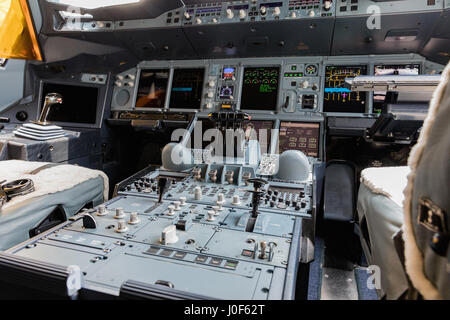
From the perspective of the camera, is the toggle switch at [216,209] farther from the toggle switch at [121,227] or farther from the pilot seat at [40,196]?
the pilot seat at [40,196]

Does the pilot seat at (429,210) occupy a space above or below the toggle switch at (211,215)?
above

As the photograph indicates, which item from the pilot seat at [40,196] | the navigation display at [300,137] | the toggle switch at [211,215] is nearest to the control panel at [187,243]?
the toggle switch at [211,215]

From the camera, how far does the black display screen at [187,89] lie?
307 centimetres

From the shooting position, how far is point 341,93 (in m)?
2.66

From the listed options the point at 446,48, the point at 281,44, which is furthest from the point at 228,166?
the point at 446,48

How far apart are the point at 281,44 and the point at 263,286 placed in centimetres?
248

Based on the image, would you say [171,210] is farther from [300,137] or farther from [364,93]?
[364,93]

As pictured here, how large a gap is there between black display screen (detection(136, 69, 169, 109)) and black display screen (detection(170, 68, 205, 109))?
118 mm

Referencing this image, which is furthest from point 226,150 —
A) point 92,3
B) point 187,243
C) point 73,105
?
point 92,3

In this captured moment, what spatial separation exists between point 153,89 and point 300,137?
5.78 ft

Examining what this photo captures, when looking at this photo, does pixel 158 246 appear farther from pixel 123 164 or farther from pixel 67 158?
pixel 123 164

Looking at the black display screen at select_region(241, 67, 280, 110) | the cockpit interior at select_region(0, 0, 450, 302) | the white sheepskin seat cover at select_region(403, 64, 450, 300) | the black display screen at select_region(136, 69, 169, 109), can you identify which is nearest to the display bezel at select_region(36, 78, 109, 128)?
the cockpit interior at select_region(0, 0, 450, 302)

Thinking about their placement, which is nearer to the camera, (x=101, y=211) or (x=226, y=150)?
(x=101, y=211)

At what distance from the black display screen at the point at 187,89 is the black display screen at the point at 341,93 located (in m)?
1.31
